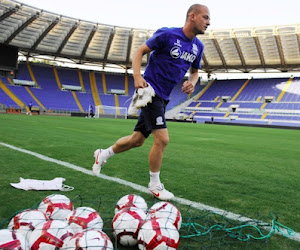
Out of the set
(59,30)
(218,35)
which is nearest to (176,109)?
(218,35)

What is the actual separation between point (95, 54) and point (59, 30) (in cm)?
841

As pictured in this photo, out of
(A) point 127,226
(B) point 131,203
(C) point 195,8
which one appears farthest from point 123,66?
(A) point 127,226

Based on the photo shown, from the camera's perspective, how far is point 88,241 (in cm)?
178

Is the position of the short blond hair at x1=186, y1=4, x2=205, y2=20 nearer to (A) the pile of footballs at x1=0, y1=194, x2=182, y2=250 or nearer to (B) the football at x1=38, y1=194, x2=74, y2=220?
(A) the pile of footballs at x1=0, y1=194, x2=182, y2=250

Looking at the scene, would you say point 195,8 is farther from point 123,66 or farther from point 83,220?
point 123,66

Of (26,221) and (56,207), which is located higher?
(26,221)

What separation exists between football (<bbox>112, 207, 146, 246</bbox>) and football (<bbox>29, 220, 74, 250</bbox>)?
14.3 inches

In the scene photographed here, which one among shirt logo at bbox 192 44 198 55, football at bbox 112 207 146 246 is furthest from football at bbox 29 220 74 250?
shirt logo at bbox 192 44 198 55

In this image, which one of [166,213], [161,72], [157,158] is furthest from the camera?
[161,72]

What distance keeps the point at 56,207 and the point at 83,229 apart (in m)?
0.45

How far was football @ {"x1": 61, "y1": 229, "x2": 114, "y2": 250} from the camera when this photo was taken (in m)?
1.76

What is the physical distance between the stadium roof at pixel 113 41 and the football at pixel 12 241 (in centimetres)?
3378

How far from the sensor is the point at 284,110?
40.5m

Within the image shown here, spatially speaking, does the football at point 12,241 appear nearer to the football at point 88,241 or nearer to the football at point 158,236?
the football at point 88,241
